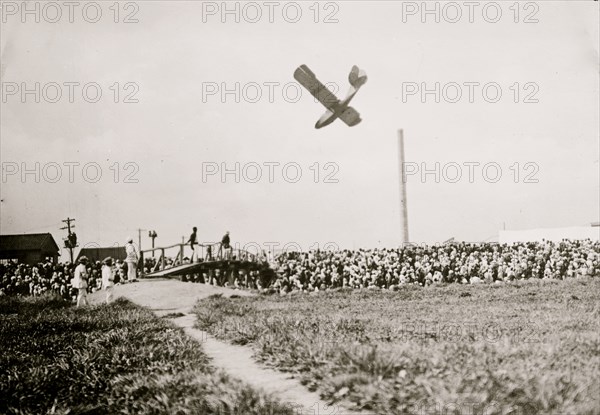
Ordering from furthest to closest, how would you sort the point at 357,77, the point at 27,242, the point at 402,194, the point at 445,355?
1. the point at 27,242
2. the point at 402,194
3. the point at 357,77
4. the point at 445,355

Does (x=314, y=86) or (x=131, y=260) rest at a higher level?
(x=314, y=86)

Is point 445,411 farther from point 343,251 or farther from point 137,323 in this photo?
point 343,251

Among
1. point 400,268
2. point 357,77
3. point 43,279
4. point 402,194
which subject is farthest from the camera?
point 402,194

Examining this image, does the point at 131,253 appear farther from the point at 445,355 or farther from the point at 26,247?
the point at 26,247

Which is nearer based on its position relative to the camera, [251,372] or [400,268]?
[251,372]

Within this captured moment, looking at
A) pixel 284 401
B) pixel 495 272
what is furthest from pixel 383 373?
pixel 495 272

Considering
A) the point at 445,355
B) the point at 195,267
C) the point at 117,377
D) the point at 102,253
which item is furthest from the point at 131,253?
the point at 102,253

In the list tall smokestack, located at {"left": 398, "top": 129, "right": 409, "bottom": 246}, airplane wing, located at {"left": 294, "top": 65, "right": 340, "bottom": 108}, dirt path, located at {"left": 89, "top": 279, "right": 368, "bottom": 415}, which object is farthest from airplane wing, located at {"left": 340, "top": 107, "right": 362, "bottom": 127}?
tall smokestack, located at {"left": 398, "top": 129, "right": 409, "bottom": 246}
